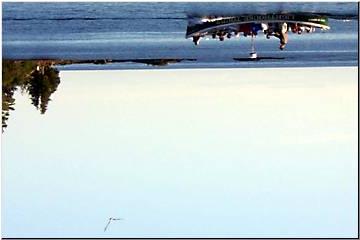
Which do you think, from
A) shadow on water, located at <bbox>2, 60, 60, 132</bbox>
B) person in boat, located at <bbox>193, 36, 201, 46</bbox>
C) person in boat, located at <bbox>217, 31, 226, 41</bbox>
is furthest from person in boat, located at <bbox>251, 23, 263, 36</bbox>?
shadow on water, located at <bbox>2, 60, 60, 132</bbox>

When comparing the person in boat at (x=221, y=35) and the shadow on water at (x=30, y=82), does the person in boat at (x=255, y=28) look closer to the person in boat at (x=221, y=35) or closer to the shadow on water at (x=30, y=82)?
the person in boat at (x=221, y=35)

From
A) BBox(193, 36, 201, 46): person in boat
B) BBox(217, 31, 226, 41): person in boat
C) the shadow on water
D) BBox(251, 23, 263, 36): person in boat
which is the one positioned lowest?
the shadow on water

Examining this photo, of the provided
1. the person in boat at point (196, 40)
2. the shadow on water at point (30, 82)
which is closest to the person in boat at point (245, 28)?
the person in boat at point (196, 40)

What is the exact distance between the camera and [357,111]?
565cm

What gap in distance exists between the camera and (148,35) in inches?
224

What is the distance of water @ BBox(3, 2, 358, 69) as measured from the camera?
218 inches

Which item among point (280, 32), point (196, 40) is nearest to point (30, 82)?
point (196, 40)

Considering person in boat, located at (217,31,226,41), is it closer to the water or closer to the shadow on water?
the water

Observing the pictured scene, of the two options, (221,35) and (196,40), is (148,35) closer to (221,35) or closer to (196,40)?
(196,40)

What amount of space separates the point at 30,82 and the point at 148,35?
718mm

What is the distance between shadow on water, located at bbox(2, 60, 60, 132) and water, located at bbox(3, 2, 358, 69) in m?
0.06

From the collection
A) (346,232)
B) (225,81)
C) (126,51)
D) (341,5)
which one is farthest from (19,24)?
(346,232)

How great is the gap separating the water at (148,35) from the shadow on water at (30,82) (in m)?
0.06

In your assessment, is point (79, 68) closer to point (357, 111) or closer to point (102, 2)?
point (102, 2)
